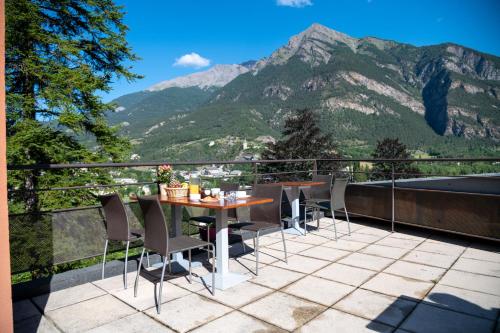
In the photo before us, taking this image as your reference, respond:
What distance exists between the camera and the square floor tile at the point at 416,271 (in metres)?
3.25

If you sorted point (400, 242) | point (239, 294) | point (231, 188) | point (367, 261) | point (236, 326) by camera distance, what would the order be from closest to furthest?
point (236, 326) → point (239, 294) → point (367, 261) → point (231, 188) → point (400, 242)

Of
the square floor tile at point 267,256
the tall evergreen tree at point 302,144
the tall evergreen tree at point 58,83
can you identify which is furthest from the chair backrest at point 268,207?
the tall evergreen tree at point 302,144

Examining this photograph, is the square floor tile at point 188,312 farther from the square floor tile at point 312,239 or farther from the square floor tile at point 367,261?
the square floor tile at point 312,239

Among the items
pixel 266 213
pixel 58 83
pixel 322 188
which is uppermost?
pixel 58 83

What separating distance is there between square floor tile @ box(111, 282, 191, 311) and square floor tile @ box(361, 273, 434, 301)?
165cm

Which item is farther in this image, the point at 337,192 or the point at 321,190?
the point at 321,190

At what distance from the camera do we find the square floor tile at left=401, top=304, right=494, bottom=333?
2260 mm

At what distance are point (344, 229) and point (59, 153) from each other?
31.6ft

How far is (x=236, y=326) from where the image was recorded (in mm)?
2318

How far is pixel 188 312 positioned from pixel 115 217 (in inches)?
46.4

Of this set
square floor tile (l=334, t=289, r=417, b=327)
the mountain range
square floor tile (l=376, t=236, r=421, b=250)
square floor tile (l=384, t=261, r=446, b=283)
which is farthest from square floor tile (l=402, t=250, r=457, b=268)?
the mountain range

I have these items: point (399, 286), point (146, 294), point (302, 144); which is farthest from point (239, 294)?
point (302, 144)

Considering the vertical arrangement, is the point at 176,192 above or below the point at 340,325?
above

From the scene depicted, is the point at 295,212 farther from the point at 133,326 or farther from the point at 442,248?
→ the point at 133,326
